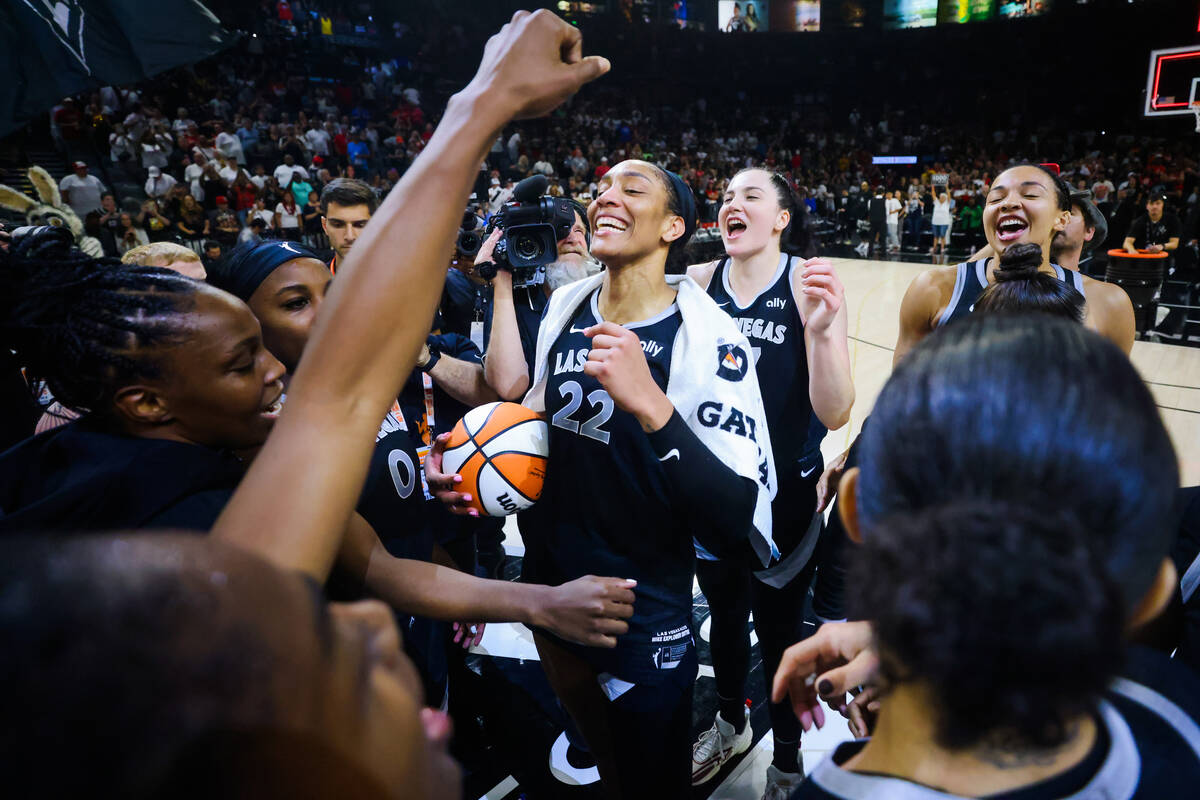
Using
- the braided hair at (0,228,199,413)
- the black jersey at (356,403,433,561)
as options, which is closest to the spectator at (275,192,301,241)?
the black jersey at (356,403,433,561)

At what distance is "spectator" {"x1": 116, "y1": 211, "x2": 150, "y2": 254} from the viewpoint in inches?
352

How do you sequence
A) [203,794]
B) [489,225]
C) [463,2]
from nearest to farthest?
[203,794] → [489,225] → [463,2]

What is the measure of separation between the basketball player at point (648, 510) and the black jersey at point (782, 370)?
67 cm

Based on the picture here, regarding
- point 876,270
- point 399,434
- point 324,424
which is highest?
point 324,424

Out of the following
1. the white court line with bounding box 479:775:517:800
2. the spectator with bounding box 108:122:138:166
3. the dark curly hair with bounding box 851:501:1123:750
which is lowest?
the white court line with bounding box 479:775:517:800

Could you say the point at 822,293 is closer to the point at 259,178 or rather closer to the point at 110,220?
the point at 110,220

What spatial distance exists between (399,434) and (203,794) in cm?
168

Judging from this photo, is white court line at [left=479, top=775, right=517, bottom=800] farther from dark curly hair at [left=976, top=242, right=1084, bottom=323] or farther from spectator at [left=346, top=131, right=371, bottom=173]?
spectator at [left=346, top=131, right=371, bottom=173]

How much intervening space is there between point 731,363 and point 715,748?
159 cm

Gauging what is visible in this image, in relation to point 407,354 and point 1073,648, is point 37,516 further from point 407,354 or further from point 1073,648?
point 1073,648

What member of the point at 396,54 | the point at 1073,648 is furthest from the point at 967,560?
the point at 396,54

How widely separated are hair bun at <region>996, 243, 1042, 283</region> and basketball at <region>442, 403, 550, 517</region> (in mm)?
1530

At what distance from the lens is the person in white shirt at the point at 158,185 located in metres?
10.8

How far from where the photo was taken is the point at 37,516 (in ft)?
2.73
